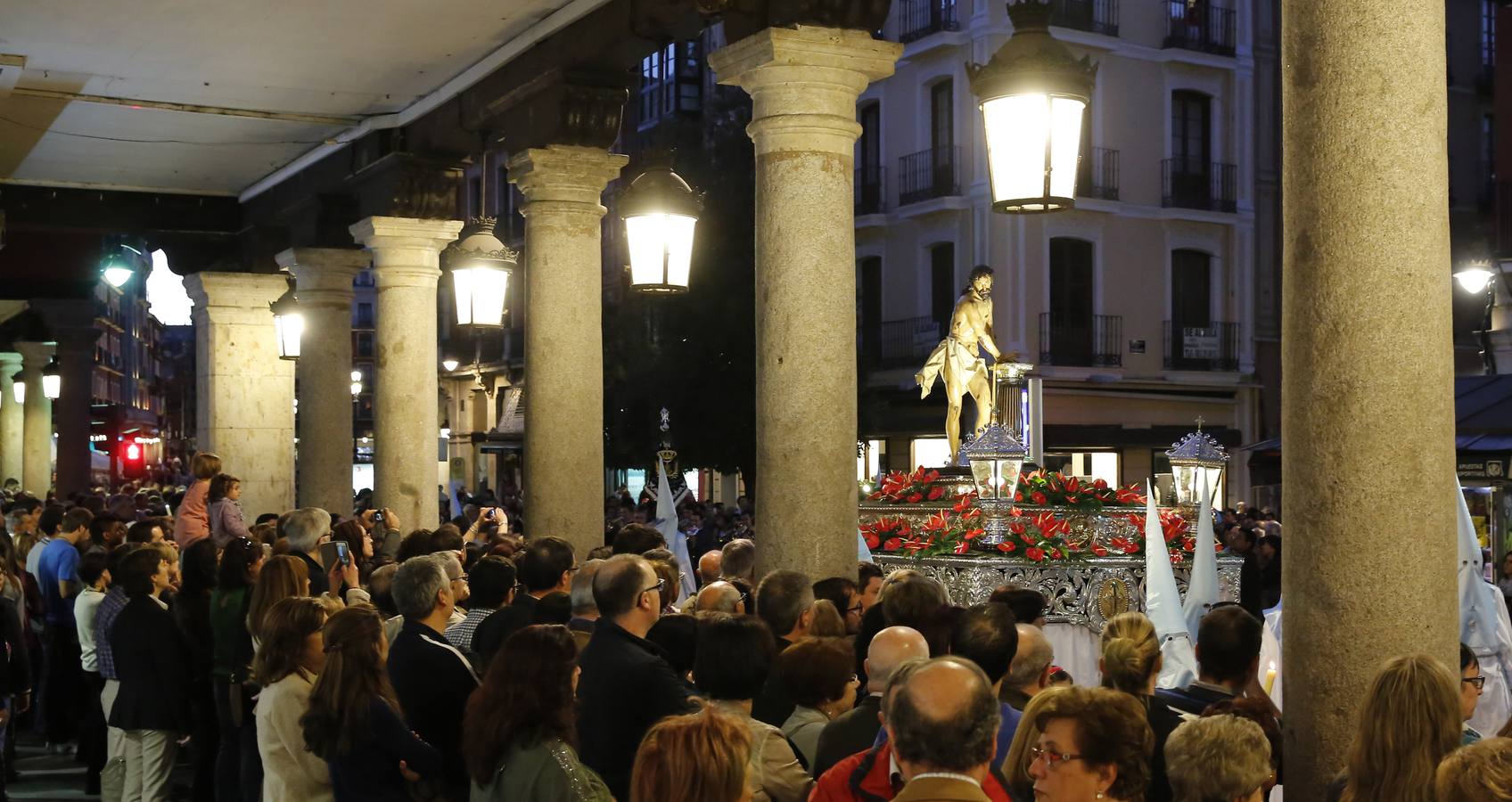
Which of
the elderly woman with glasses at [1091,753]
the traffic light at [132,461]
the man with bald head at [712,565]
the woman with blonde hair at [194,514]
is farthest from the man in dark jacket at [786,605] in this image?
the traffic light at [132,461]

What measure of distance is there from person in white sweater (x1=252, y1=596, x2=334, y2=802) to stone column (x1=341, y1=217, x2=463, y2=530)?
648 cm

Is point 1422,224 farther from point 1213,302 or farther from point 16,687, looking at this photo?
point 1213,302

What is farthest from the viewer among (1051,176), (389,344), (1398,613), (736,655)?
(389,344)

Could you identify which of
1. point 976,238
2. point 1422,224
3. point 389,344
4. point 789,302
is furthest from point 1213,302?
point 1422,224

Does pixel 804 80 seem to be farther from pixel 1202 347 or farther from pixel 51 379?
pixel 1202 347

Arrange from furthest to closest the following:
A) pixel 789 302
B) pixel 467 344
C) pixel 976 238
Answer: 1. pixel 467 344
2. pixel 976 238
3. pixel 789 302

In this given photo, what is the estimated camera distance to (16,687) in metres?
9.02

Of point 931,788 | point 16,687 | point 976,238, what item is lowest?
point 16,687

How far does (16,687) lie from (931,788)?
23.4ft

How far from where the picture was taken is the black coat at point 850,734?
455cm

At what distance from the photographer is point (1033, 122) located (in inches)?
236

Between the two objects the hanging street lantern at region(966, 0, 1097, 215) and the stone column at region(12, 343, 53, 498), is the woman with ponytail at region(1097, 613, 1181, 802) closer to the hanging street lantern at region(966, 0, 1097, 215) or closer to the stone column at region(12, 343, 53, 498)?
the hanging street lantern at region(966, 0, 1097, 215)

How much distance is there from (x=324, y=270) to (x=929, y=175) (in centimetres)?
1869

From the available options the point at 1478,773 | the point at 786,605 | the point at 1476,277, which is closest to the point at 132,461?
the point at 1476,277
